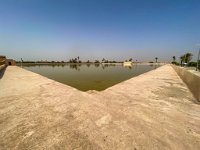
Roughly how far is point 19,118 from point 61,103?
134 cm

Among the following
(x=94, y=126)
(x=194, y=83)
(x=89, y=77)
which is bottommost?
(x=89, y=77)

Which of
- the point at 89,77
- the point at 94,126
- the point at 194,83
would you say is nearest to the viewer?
the point at 94,126

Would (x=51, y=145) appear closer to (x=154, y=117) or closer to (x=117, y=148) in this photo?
(x=117, y=148)

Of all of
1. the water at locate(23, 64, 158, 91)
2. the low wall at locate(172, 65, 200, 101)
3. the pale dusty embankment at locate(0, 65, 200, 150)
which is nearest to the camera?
the pale dusty embankment at locate(0, 65, 200, 150)

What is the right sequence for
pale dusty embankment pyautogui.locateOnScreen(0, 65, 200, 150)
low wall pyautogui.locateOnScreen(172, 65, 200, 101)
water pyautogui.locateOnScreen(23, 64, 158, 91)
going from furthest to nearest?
water pyautogui.locateOnScreen(23, 64, 158, 91)
low wall pyautogui.locateOnScreen(172, 65, 200, 101)
pale dusty embankment pyautogui.locateOnScreen(0, 65, 200, 150)

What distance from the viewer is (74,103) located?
14.2 feet

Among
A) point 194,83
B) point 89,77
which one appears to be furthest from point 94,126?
point 89,77

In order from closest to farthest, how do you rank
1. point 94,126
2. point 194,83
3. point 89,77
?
point 94,126
point 194,83
point 89,77

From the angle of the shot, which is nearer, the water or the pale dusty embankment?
the pale dusty embankment

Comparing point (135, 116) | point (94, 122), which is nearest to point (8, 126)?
point (94, 122)

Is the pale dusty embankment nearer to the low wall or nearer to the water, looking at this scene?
the low wall

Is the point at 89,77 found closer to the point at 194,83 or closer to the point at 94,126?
the point at 194,83

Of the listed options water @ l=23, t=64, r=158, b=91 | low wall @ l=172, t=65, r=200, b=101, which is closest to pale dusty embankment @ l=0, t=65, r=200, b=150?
low wall @ l=172, t=65, r=200, b=101

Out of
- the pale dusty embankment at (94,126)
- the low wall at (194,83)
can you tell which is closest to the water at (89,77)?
the low wall at (194,83)
